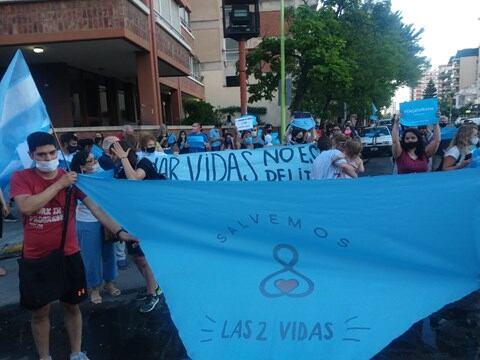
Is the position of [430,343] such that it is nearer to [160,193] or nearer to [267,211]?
[267,211]

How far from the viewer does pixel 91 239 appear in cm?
513

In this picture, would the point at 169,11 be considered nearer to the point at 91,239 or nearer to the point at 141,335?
the point at 91,239

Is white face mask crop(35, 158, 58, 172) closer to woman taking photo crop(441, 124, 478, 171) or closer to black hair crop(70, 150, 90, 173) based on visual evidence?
black hair crop(70, 150, 90, 173)

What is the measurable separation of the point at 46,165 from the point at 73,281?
2.91 ft

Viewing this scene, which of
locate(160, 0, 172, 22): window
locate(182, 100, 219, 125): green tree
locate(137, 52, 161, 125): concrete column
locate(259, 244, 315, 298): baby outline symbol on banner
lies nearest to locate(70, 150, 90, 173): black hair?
locate(259, 244, 315, 298): baby outline symbol on banner

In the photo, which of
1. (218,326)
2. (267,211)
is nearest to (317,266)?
(267,211)

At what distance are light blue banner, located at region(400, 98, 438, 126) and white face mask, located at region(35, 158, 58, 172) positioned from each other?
4.12 meters

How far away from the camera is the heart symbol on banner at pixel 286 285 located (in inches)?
128

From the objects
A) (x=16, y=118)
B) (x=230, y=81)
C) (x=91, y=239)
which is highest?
(x=230, y=81)

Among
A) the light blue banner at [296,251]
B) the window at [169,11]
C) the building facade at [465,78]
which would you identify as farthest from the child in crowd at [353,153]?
the building facade at [465,78]

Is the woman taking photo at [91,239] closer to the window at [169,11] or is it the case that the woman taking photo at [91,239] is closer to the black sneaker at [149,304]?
the black sneaker at [149,304]

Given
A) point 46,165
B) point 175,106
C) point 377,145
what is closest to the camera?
point 46,165

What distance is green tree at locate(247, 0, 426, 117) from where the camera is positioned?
19.0 m

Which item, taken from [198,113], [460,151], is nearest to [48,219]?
[460,151]
